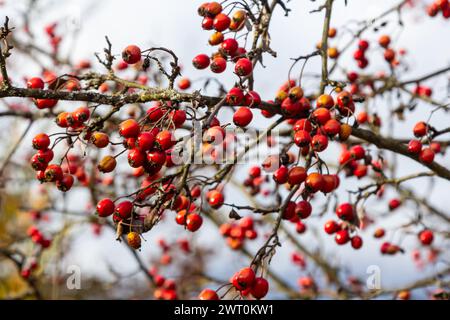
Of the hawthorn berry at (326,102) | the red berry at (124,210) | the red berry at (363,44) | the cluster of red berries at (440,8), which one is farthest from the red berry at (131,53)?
the cluster of red berries at (440,8)

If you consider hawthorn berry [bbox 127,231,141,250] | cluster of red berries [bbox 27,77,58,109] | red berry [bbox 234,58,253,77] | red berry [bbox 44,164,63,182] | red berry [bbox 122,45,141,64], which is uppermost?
red berry [bbox 122,45,141,64]

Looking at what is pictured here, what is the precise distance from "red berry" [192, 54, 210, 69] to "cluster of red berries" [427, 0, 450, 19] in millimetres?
2593

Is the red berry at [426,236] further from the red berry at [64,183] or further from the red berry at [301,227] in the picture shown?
the red berry at [64,183]

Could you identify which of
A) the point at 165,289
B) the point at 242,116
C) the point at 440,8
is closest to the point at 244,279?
the point at 242,116

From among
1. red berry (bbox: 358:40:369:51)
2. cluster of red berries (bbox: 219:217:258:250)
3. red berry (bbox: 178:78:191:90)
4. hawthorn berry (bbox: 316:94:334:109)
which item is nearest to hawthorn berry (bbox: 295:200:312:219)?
hawthorn berry (bbox: 316:94:334:109)

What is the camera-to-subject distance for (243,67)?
257 cm

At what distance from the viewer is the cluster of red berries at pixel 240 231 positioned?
4.20 m

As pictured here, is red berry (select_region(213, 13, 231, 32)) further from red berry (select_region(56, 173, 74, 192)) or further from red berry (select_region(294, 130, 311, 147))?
red berry (select_region(56, 173, 74, 192))

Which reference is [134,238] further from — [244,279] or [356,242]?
[356,242]

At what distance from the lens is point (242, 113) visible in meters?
2.49

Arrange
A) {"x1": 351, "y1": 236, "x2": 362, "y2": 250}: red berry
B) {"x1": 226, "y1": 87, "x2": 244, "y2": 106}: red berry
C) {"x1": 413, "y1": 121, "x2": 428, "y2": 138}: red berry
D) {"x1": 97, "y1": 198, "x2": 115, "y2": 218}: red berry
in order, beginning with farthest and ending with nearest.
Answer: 1. {"x1": 351, "y1": 236, "x2": 362, "y2": 250}: red berry
2. {"x1": 413, "y1": 121, "x2": 428, "y2": 138}: red berry
3. {"x1": 226, "y1": 87, "x2": 244, "y2": 106}: red berry
4. {"x1": 97, "y1": 198, "x2": 115, "y2": 218}: red berry

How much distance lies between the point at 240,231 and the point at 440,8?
8.59ft

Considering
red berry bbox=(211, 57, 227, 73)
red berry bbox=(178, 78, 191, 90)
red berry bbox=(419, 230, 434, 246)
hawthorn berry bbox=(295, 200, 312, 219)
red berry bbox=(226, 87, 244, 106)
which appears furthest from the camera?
red berry bbox=(419, 230, 434, 246)

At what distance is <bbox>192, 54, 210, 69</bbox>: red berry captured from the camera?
2.83 meters
